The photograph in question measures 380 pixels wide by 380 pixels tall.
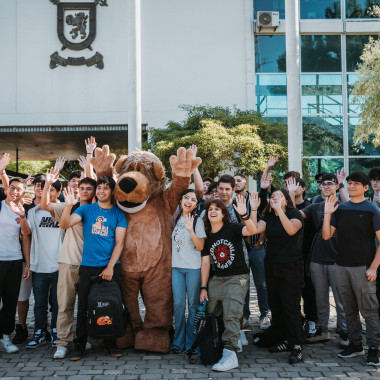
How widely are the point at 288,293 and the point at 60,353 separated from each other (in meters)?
2.56

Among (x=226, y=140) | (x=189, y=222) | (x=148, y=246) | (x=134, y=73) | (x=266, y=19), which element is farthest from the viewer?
(x=266, y=19)

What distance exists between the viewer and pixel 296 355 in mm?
4598

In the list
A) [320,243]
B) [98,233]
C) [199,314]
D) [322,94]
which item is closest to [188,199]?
[98,233]

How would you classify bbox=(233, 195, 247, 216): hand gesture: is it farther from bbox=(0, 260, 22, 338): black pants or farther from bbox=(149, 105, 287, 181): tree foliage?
bbox=(149, 105, 287, 181): tree foliage

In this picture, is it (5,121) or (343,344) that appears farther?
(5,121)

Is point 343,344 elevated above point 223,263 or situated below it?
below

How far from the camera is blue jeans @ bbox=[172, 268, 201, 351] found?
491 centimetres

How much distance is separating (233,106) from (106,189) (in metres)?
10.9

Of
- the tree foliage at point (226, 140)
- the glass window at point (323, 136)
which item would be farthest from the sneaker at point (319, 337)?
the glass window at point (323, 136)

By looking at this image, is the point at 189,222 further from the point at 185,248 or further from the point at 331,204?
the point at 331,204

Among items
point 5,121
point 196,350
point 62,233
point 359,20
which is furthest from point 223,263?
point 359,20

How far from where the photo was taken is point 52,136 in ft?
59.4

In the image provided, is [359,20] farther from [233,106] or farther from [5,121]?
[5,121]

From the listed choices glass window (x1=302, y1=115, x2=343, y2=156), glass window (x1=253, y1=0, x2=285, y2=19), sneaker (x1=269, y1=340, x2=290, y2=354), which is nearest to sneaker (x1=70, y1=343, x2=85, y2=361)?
sneaker (x1=269, y1=340, x2=290, y2=354)
